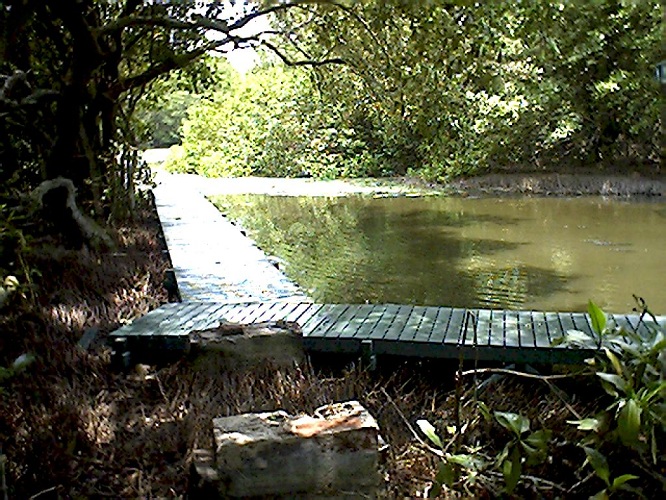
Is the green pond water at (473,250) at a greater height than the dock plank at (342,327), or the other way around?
the dock plank at (342,327)

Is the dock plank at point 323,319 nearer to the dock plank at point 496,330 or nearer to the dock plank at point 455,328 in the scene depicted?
the dock plank at point 455,328

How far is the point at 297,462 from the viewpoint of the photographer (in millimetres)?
2270

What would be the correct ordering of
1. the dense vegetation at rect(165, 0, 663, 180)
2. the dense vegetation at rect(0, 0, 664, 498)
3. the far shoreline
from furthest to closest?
the far shoreline → the dense vegetation at rect(165, 0, 663, 180) → the dense vegetation at rect(0, 0, 664, 498)

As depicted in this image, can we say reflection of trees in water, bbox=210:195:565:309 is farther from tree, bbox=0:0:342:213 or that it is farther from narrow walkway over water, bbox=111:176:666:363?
tree, bbox=0:0:342:213

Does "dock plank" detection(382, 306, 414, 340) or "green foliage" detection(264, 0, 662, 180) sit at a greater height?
"green foliage" detection(264, 0, 662, 180)

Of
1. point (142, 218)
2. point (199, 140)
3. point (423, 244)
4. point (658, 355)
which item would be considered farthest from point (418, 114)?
point (199, 140)

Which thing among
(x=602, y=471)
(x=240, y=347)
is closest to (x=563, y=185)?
(x=240, y=347)

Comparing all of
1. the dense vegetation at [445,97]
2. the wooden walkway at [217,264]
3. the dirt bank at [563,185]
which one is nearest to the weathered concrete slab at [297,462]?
the dense vegetation at [445,97]

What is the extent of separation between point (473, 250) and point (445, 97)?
8.25ft

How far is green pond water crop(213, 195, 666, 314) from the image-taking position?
284 inches

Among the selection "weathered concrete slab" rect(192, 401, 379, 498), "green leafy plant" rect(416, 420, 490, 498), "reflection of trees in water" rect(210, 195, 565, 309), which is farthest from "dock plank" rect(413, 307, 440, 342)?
"reflection of trees in water" rect(210, 195, 565, 309)

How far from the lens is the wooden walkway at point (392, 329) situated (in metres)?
3.77

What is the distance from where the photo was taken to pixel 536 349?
3711 mm

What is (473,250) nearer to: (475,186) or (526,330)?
(526,330)
